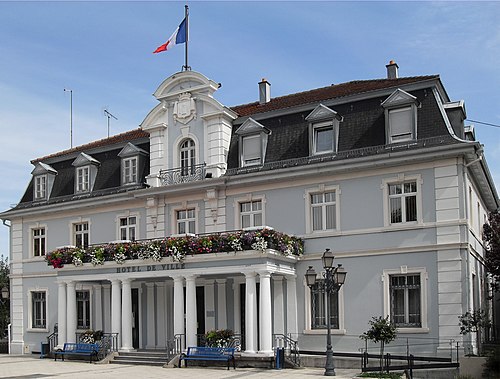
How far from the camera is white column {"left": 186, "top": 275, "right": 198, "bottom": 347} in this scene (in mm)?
25578

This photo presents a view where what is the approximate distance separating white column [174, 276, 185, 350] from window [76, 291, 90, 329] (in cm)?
705

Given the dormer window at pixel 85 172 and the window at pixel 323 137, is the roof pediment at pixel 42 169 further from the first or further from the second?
the window at pixel 323 137

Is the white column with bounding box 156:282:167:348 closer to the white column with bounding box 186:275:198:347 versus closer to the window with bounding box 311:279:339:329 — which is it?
the white column with bounding box 186:275:198:347

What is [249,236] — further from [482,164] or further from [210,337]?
[482,164]

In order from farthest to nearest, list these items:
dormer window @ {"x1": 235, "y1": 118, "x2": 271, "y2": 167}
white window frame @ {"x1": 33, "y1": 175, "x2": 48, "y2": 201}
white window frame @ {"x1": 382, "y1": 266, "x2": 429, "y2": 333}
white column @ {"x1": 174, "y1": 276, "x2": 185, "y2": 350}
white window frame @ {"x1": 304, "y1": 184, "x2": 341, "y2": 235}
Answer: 1. white window frame @ {"x1": 33, "y1": 175, "x2": 48, "y2": 201}
2. dormer window @ {"x1": 235, "y1": 118, "x2": 271, "y2": 167}
3. white column @ {"x1": 174, "y1": 276, "x2": 185, "y2": 350}
4. white window frame @ {"x1": 304, "y1": 184, "x2": 341, "y2": 235}
5. white window frame @ {"x1": 382, "y1": 266, "x2": 429, "y2": 333}

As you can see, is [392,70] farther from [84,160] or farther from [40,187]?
[40,187]

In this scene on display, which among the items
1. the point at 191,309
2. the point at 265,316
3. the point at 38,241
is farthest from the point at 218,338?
the point at 38,241

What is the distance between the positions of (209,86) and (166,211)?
18.0ft

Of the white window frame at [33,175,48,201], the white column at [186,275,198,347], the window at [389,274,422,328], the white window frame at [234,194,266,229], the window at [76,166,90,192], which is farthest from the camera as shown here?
the white window frame at [33,175,48,201]

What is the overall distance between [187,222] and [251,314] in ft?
19.8

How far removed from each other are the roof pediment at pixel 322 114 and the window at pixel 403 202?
3.41 meters

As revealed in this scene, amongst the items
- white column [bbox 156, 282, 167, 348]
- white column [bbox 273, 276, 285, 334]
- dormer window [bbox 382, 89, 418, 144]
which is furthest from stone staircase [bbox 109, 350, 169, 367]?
dormer window [bbox 382, 89, 418, 144]

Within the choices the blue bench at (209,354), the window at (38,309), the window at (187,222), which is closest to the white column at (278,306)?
the blue bench at (209,354)

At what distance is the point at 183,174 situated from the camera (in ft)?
94.9
